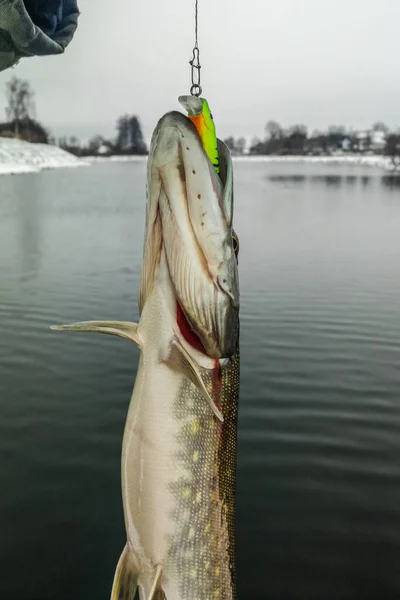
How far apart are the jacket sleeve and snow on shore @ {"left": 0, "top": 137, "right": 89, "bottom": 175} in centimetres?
3925

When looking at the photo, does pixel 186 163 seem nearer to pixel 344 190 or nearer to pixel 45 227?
pixel 45 227

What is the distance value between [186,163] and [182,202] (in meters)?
0.10

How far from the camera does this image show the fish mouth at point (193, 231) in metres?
1.42

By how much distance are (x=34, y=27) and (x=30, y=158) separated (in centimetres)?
5166

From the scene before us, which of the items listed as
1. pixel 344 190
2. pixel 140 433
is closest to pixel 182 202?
pixel 140 433

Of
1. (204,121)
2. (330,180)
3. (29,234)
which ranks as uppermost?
(330,180)

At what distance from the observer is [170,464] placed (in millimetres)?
1627

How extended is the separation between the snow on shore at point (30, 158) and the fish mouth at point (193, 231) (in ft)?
137

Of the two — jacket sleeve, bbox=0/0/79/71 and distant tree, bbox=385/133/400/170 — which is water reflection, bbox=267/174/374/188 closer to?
distant tree, bbox=385/133/400/170

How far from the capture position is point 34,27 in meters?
3.26

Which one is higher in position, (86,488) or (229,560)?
(229,560)

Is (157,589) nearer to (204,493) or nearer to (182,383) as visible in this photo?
(204,493)

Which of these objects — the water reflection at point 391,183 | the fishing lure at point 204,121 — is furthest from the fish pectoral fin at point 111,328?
the water reflection at point 391,183

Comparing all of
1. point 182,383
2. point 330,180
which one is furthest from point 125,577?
point 330,180
